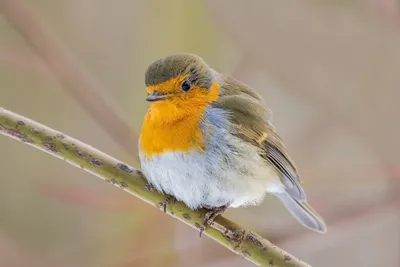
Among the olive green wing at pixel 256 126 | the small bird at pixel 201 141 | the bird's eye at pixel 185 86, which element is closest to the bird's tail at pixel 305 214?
the olive green wing at pixel 256 126

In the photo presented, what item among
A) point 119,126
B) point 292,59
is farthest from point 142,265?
point 292,59

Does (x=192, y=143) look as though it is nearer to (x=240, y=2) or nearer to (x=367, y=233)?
(x=240, y=2)

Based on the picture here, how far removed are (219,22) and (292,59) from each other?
29 cm

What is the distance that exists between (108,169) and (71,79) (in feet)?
2.61

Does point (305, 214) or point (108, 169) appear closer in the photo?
point (108, 169)

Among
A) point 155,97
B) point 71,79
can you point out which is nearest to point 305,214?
point 155,97

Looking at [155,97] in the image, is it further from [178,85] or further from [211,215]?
[211,215]

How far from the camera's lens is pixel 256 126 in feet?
4.79

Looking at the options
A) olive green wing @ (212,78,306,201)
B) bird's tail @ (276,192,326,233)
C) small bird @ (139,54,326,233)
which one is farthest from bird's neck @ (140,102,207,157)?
bird's tail @ (276,192,326,233)

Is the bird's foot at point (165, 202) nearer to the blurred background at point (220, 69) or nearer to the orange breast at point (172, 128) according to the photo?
the orange breast at point (172, 128)

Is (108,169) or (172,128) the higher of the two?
(172,128)

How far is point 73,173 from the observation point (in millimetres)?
2537

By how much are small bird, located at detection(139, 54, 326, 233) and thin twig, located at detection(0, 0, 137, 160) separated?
45 centimetres

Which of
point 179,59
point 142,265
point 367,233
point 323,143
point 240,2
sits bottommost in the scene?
point 142,265
